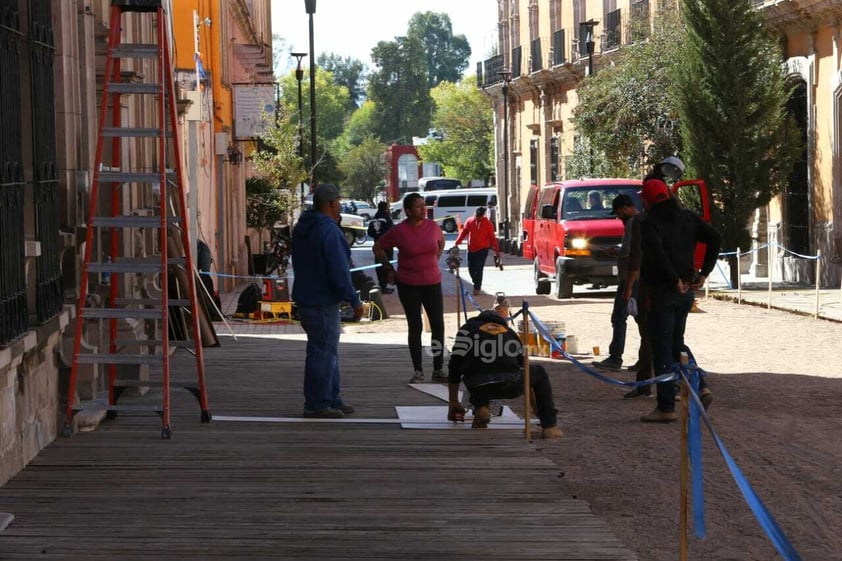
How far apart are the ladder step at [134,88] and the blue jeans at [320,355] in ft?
6.40

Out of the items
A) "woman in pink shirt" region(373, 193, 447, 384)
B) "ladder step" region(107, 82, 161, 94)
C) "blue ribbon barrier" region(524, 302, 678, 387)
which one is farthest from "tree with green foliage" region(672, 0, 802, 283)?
"ladder step" region(107, 82, 161, 94)

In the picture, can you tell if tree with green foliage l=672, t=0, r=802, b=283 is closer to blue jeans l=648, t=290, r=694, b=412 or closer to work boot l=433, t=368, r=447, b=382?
work boot l=433, t=368, r=447, b=382

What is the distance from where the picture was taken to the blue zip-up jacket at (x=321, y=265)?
11930 millimetres

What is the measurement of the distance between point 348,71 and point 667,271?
7424 inches

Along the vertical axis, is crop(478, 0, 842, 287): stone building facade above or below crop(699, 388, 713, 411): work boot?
above

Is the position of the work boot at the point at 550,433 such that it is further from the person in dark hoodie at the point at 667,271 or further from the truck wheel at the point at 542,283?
the truck wheel at the point at 542,283

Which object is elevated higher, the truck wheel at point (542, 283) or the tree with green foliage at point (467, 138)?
the tree with green foliage at point (467, 138)

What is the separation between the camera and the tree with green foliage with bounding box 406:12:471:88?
569 ft

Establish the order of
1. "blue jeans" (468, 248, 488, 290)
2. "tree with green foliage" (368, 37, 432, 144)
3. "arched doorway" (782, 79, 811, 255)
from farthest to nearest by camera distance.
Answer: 1. "tree with green foliage" (368, 37, 432, 144)
2. "arched doorway" (782, 79, 811, 255)
3. "blue jeans" (468, 248, 488, 290)

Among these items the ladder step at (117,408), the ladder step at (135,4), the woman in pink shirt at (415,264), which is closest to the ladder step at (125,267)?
the ladder step at (117,408)

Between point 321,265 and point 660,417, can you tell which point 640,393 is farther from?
point 321,265

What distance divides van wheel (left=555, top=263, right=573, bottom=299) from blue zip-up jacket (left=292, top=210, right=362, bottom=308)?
15401 mm

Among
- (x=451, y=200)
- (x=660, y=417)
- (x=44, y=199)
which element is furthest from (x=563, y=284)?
(x=451, y=200)

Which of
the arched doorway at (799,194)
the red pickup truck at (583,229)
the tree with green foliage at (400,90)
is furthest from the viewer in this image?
the tree with green foliage at (400,90)
